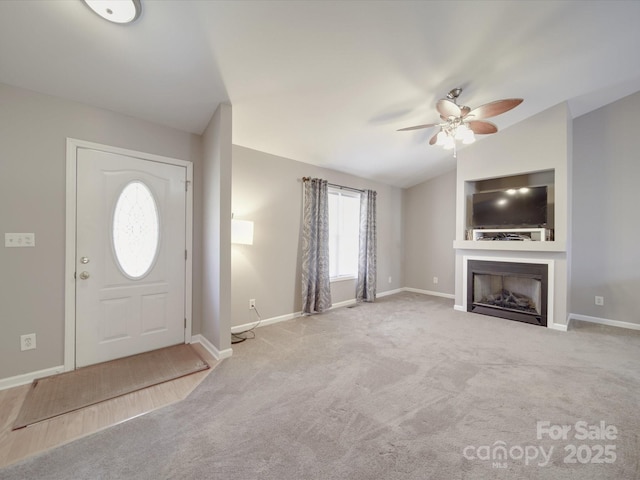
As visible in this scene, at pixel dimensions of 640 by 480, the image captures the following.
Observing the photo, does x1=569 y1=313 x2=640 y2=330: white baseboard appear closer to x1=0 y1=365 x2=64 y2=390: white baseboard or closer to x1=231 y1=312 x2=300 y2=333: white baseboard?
x1=231 y1=312 x2=300 y2=333: white baseboard

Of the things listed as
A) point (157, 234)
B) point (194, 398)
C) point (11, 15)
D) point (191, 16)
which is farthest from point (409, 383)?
point (11, 15)

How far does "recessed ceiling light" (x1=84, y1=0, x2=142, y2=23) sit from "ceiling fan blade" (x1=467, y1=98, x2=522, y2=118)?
2813 mm

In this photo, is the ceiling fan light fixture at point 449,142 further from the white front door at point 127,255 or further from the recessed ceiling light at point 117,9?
the white front door at point 127,255

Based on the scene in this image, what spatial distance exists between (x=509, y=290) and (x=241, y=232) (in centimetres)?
436

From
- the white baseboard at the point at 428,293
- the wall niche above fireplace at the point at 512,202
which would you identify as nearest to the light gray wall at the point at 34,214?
the wall niche above fireplace at the point at 512,202

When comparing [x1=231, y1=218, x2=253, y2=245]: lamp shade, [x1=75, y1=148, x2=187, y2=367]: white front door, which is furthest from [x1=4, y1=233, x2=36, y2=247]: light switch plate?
[x1=231, y1=218, x2=253, y2=245]: lamp shade

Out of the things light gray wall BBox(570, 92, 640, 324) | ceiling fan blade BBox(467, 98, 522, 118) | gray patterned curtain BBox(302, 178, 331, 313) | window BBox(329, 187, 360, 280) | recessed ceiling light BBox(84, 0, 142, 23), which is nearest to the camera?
recessed ceiling light BBox(84, 0, 142, 23)

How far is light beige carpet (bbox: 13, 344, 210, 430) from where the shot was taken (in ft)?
6.13

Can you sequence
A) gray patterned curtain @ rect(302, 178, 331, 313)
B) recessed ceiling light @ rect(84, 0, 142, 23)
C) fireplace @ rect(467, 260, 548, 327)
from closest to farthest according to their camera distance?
recessed ceiling light @ rect(84, 0, 142, 23), fireplace @ rect(467, 260, 548, 327), gray patterned curtain @ rect(302, 178, 331, 313)

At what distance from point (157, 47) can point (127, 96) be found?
0.75 metres

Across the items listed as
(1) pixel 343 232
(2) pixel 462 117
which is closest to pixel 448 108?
(2) pixel 462 117

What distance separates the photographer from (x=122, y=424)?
5.63 ft

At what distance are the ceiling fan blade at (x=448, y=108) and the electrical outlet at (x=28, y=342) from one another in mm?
4142

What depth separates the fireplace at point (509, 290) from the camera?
3734mm
